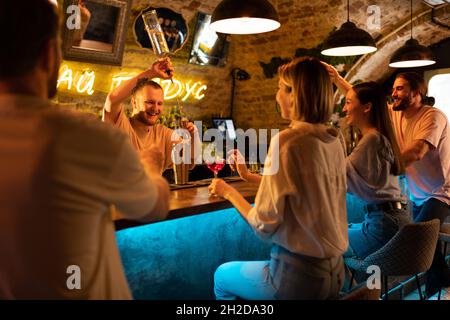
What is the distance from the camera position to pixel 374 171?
2504mm

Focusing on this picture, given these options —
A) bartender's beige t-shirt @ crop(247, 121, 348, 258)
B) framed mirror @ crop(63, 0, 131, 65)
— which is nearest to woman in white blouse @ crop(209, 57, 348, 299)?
bartender's beige t-shirt @ crop(247, 121, 348, 258)

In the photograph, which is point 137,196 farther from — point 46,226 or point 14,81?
point 14,81

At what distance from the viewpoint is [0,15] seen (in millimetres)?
1014

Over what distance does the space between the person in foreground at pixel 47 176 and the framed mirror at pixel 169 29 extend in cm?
445

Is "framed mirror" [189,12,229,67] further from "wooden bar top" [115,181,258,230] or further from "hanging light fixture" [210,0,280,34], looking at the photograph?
"wooden bar top" [115,181,258,230]

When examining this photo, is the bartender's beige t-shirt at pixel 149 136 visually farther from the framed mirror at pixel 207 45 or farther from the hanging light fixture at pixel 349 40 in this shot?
the framed mirror at pixel 207 45

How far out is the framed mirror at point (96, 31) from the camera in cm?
442

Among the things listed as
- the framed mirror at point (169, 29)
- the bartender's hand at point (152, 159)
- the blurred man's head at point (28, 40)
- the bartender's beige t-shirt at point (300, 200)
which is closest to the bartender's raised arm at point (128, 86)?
the bartender's beige t-shirt at point (300, 200)

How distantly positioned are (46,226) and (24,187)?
10 cm

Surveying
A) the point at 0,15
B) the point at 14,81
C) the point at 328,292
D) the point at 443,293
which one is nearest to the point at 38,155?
the point at 14,81

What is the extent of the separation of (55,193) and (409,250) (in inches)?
77.1

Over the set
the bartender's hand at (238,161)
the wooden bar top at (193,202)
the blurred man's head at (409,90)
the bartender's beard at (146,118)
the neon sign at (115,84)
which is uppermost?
the neon sign at (115,84)

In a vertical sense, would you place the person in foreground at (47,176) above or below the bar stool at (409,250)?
above

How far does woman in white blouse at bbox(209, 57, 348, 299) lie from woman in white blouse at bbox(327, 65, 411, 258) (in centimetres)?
73
